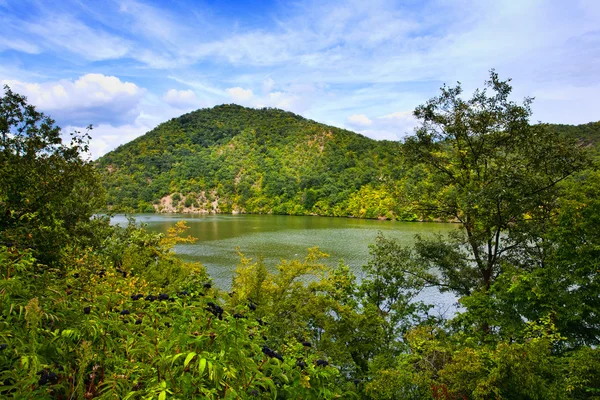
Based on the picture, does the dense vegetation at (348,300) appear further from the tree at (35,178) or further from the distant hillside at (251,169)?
the distant hillside at (251,169)

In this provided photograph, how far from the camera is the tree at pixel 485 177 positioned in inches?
348

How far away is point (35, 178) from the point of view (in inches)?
261

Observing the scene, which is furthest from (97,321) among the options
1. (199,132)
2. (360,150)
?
(199,132)

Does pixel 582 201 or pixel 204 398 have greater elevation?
pixel 582 201

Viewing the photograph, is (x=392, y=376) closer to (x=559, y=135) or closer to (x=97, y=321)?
(x=97, y=321)

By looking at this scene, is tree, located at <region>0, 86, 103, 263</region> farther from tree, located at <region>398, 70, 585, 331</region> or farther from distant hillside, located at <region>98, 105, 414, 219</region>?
distant hillside, located at <region>98, 105, 414, 219</region>

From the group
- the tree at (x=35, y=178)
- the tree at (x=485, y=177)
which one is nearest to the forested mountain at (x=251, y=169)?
the tree at (x=485, y=177)

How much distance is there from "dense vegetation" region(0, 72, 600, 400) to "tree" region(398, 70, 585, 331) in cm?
5

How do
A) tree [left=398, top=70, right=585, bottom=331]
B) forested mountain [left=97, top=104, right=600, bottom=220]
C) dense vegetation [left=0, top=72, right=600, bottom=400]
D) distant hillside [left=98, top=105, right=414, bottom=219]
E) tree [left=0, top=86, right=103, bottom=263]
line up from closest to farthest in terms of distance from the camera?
dense vegetation [left=0, top=72, right=600, bottom=400], tree [left=0, top=86, right=103, bottom=263], tree [left=398, top=70, right=585, bottom=331], forested mountain [left=97, top=104, right=600, bottom=220], distant hillside [left=98, top=105, right=414, bottom=219]

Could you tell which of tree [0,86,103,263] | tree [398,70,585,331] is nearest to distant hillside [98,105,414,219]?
tree [398,70,585,331]

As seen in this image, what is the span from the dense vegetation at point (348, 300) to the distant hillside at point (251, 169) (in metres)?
56.6

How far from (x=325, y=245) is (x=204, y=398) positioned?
3171 cm

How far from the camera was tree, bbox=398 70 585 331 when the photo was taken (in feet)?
29.0

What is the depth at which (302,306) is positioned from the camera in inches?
385
